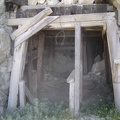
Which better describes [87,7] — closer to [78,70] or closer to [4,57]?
[78,70]

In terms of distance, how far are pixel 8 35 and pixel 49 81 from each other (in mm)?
2621

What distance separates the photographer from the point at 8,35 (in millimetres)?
6539

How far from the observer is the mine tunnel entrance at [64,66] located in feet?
25.3

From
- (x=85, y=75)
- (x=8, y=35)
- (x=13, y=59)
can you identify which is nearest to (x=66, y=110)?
(x=13, y=59)

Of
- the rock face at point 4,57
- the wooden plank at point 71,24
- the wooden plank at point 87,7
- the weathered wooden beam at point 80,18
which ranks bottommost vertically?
the rock face at point 4,57

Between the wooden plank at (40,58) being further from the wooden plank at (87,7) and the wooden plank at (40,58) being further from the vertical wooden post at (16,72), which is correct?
the wooden plank at (87,7)

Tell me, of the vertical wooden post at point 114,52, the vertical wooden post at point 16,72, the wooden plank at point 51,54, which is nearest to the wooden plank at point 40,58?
the wooden plank at point 51,54

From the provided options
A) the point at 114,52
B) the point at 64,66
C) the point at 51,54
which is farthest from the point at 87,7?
the point at 64,66

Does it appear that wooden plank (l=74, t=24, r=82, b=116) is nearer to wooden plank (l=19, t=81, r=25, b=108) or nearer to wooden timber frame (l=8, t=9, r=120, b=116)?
wooden timber frame (l=8, t=9, r=120, b=116)

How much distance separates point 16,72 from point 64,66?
11.7 ft

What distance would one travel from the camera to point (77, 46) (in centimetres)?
628

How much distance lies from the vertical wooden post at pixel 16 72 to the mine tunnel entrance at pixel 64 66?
34.6 inches

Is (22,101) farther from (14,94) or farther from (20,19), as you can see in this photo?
(20,19)

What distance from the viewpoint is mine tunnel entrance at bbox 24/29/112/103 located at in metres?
7.71
